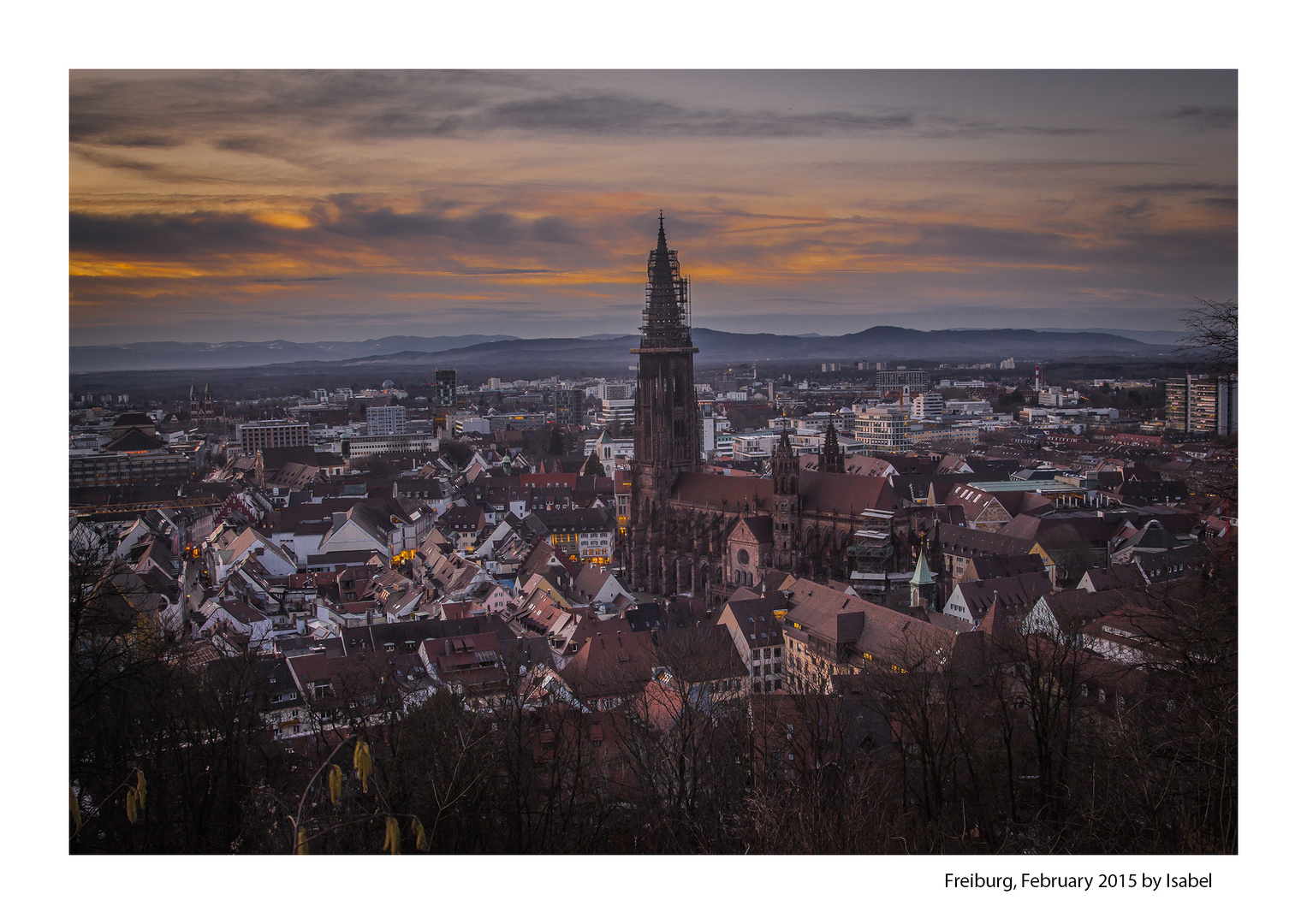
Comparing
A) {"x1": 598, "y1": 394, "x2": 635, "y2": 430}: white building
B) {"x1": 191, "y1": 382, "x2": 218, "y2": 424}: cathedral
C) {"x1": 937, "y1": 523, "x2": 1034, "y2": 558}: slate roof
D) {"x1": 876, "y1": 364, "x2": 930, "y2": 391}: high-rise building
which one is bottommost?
{"x1": 937, "y1": 523, "x2": 1034, "y2": 558}: slate roof

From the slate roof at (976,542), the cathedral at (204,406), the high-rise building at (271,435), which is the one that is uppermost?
the cathedral at (204,406)

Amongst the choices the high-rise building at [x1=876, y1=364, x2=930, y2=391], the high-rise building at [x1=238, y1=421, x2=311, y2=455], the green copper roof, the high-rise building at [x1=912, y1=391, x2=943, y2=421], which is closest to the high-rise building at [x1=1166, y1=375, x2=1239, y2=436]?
the green copper roof

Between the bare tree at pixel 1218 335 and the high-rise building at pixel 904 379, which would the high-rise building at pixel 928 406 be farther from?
the bare tree at pixel 1218 335

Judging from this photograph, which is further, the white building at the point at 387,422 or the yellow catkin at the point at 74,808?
the white building at the point at 387,422

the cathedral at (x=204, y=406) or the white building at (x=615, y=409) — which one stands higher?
the white building at (x=615, y=409)

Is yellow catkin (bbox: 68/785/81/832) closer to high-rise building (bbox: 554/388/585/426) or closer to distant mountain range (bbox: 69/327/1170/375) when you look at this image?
distant mountain range (bbox: 69/327/1170/375)

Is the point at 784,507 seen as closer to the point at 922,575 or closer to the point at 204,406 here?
the point at 922,575

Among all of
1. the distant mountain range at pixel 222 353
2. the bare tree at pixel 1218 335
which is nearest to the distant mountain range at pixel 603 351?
the distant mountain range at pixel 222 353
